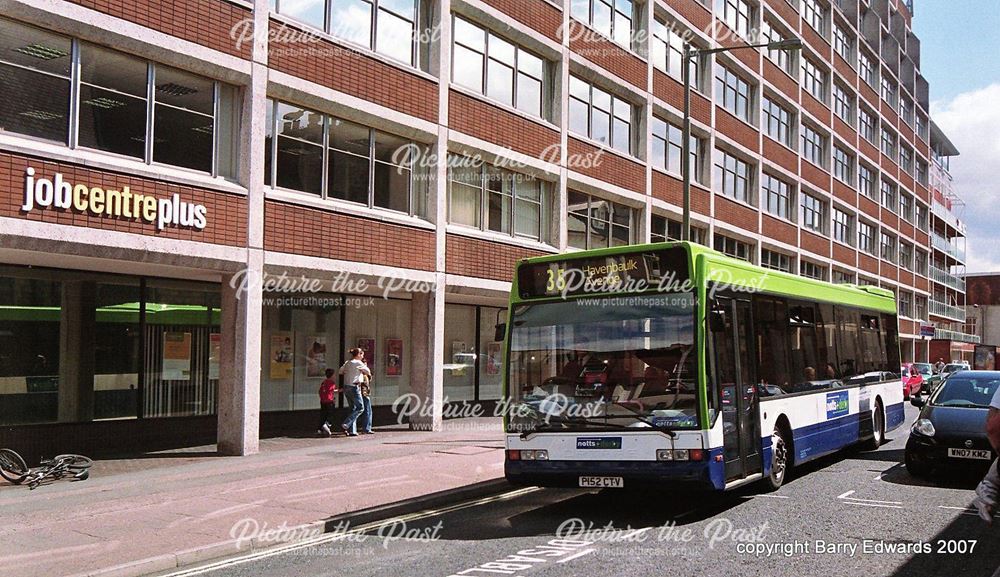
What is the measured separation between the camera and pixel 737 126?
121ft

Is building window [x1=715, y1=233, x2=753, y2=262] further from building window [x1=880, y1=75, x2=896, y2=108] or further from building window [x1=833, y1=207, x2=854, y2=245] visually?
building window [x1=880, y1=75, x2=896, y2=108]

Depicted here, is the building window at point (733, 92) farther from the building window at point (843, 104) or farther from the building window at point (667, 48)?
the building window at point (843, 104)

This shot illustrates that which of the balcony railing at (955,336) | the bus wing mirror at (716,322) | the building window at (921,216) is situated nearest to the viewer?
the bus wing mirror at (716,322)

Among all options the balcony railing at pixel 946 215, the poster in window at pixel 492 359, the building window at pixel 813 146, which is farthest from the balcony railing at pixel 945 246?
the poster in window at pixel 492 359

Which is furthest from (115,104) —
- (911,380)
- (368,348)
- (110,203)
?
(911,380)

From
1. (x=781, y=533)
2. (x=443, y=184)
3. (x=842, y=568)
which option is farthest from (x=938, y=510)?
(x=443, y=184)

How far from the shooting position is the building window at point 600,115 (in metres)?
26.5

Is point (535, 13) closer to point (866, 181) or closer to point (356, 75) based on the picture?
point (356, 75)

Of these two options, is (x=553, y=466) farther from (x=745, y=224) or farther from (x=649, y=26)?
(x=745, y=224)

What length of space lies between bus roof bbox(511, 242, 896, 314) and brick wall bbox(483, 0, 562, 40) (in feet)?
36.9

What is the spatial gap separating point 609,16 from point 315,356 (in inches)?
561

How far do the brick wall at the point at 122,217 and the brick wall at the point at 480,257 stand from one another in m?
6.08

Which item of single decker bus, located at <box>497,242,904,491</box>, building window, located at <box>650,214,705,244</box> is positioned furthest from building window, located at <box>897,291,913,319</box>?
single decker bus, located at <box>497,242,904,491</box>

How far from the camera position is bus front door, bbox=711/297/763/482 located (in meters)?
10.3
